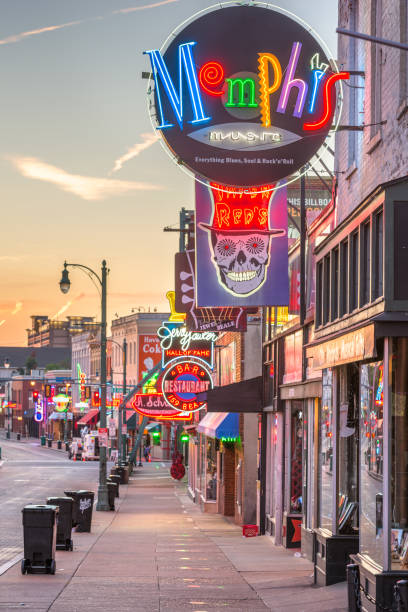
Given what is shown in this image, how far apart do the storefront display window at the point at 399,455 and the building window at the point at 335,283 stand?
308 centimetres

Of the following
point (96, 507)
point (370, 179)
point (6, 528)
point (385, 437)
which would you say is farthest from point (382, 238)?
point (96, 507)

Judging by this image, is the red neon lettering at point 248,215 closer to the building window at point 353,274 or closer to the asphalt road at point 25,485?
the building window at point 353,274

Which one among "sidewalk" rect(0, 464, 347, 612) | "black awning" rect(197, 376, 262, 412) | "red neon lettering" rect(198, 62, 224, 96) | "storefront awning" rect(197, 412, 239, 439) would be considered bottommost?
"sidewalk" rect(0, 464, 347, 612)

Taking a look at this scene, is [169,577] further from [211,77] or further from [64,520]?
[211,77]

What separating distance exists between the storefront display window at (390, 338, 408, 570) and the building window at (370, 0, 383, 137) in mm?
4218

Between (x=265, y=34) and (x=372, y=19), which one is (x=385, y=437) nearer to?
(x=372, y=19)

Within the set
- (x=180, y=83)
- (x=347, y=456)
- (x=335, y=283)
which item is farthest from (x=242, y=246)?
(x=347, y=456)

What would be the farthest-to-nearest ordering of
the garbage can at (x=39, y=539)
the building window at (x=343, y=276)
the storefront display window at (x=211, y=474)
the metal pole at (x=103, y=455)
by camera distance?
the storefront display window at (x=211, y=474) → the metal pole at (x=103, y=455) → the garbage can at (x=39, y=539) → the building window at (x=343, y=276)

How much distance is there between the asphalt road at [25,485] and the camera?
2622 cm

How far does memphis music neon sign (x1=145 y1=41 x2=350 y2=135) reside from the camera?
16.7 m

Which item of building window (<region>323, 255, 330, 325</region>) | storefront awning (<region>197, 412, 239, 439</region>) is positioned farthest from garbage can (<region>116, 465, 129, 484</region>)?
building window (<region>323, 255, 330, 325</region>)

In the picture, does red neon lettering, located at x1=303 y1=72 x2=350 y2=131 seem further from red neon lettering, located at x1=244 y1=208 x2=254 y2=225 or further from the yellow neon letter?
red neon lettering, located at x1=244 y1=208 x2=254 y2=225

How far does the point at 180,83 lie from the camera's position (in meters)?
17.2

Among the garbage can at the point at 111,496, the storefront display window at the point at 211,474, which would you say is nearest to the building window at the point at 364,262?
the garbage can at the point at 111,496
